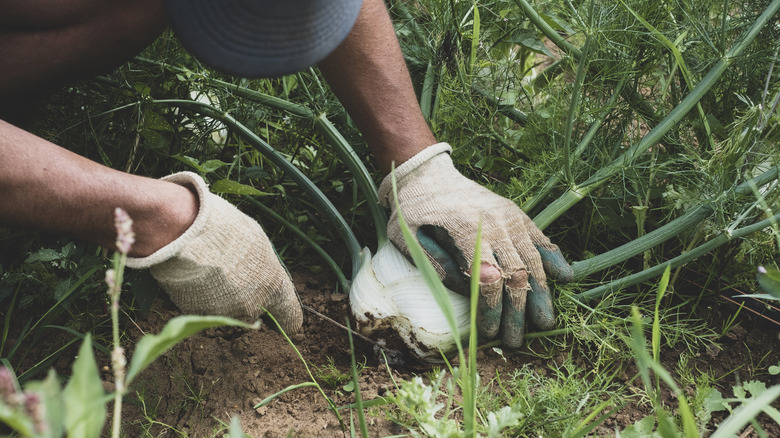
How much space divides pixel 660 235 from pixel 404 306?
2.16 ft

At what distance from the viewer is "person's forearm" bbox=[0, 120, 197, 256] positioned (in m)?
1.22

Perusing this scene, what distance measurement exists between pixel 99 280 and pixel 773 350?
1.73m

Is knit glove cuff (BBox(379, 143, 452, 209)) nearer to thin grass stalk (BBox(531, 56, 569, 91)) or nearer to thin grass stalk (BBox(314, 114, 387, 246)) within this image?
thin grass stalk (BBox(314, 114, 387, 246))

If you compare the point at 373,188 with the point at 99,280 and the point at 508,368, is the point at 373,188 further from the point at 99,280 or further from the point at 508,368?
the point at 99,280

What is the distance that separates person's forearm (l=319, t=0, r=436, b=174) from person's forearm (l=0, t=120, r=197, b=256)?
553 mm

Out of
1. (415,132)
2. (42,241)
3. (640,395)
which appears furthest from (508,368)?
(42,241)

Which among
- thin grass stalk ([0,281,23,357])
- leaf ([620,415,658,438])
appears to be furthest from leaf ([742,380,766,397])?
thin grass stalk ([0,281,23,357])

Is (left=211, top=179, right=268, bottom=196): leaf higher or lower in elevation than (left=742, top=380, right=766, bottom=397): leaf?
higher

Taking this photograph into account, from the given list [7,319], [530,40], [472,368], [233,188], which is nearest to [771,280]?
[472,368]

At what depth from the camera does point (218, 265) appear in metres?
1.43

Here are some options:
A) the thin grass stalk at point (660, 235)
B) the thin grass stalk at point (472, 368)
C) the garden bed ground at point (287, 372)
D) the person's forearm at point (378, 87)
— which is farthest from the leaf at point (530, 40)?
the thin grass stalk at point (472, 368)

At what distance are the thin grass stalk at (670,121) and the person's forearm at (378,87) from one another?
16.0 inches

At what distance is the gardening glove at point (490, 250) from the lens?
1498 millimetres

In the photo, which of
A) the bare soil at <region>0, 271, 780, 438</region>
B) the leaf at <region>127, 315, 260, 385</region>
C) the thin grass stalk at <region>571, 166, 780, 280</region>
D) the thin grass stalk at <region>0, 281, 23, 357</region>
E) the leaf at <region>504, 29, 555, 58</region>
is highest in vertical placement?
the leaf at <region>504, 29, 555, 58</region>
